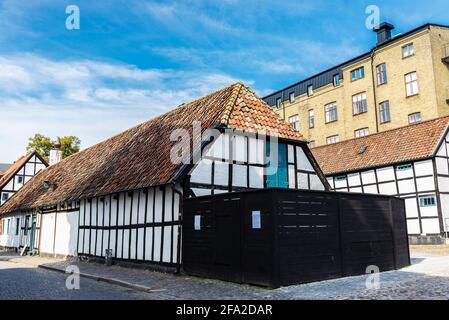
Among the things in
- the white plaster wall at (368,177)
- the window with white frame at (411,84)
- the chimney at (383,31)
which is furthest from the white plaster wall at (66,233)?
the chimney at (383,31)

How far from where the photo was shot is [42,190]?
87.7ft

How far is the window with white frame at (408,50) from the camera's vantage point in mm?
32500

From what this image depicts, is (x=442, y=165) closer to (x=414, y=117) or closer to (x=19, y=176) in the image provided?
(x=414, y=117)

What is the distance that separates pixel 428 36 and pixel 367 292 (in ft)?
91.3

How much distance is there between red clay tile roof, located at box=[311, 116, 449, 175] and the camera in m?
23.1

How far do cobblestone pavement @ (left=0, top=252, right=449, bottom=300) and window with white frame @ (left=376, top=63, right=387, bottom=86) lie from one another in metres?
25.3

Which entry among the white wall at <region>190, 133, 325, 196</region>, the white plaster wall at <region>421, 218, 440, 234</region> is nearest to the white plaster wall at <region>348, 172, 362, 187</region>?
the white plaster wall at <region>421, 218, 440, 234</region>

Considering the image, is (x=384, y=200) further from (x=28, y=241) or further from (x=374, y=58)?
(x=374, y=58)

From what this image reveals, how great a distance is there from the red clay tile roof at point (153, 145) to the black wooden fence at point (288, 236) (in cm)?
234

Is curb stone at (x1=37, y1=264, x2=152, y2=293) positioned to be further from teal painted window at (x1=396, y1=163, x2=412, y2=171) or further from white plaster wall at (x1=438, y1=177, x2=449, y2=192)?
teal painted window at (x1=396, y1=163, x2=412, y2=171)

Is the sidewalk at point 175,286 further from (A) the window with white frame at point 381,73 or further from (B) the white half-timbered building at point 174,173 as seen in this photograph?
(A) the window with white frame at point 381,73

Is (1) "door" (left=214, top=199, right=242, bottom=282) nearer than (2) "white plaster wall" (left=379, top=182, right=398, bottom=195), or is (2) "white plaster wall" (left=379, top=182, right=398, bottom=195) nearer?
(1) "door" (left=214, top=199, right=242, bottom=282)
